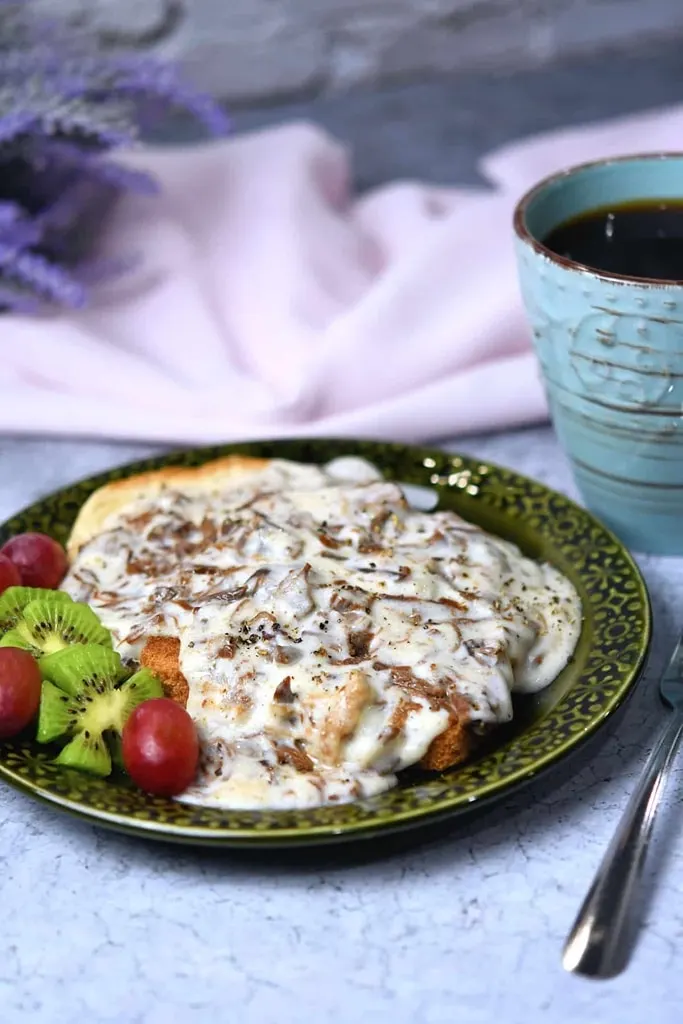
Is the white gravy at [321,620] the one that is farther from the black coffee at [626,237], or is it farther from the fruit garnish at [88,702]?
the black coffee at [626,237]

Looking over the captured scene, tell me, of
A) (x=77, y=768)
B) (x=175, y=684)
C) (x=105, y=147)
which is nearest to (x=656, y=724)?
(x=175, y=684)

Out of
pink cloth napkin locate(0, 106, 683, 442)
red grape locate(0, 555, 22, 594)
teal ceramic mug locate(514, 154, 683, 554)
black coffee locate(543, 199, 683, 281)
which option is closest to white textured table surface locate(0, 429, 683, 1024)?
red grape locate(0, 555, 22, 594)

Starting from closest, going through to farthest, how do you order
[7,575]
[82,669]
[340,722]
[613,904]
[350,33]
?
[613,904] → [340,722] → [82,669] → [7,575] → [350,33]

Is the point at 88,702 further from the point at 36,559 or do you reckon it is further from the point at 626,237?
the point at 626,237

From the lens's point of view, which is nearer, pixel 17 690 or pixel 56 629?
pixel 17 690

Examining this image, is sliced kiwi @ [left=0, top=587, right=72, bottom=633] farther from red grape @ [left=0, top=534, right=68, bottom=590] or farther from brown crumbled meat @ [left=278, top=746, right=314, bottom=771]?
brown crumbled meat @ [left=278, top=746, right=314, bottom=771]

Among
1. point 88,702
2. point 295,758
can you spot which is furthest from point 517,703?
point 88,702
